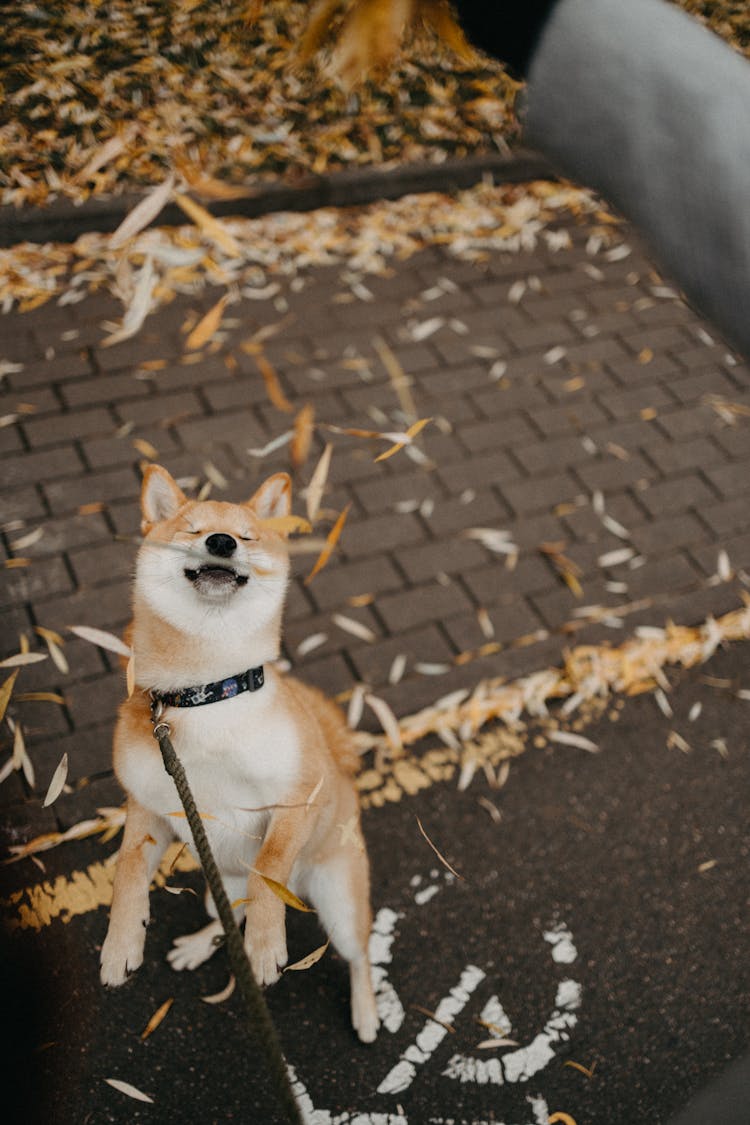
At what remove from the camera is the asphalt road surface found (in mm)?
2930

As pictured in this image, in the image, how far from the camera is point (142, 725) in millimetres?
2201

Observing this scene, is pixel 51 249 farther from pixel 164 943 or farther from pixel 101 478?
pixel 164 943

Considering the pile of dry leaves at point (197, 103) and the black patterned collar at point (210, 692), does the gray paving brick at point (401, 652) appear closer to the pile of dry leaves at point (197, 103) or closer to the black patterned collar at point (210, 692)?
the black patterned collar at point (210, 692)

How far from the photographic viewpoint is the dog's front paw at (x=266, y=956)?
6.55 feet

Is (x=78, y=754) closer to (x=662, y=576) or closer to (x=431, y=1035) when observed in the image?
(x=431, y=1035)

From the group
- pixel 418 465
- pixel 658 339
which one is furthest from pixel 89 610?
pixel 658 339

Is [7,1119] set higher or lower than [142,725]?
lower

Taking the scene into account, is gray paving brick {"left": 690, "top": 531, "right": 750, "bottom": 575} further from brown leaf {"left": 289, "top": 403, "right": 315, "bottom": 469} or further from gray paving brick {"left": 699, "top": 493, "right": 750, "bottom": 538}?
brown leaf {"left": 289, "top": 403, "right": 315, "bottom": 469}

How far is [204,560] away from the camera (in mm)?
1938

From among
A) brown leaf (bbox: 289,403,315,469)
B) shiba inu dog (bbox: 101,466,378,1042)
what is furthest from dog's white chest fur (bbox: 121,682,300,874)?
brown leaf (bbox: 289,403,315,469)

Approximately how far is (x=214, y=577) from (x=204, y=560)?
0.07m

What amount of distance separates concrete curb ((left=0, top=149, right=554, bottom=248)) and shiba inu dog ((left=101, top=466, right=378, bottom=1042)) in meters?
4.56

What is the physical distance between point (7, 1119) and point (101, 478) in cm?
291

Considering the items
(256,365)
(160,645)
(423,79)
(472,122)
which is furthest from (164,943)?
(423,79)
